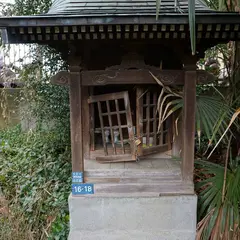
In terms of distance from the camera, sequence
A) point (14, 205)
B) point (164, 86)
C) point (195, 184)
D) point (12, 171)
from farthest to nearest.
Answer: point (12, 171) < point (14, 205) < point (195, 184) < point (164, 86)

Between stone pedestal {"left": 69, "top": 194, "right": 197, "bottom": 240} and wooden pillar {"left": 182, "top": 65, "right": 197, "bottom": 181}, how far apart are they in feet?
0.94

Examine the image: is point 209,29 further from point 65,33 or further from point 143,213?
point 143,213

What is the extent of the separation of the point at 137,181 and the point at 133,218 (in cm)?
37

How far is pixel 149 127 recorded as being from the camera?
2.71 meters

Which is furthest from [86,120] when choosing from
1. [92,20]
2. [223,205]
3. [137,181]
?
[223,205]

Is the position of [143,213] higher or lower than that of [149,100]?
lower

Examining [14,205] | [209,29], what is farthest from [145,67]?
[14,205]

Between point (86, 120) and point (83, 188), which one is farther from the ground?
point (86, 120)

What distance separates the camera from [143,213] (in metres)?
2.40

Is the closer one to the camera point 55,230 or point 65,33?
point 65,33

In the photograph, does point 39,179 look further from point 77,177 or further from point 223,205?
point 223,205

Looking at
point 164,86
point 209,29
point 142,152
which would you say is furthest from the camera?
point 142,152

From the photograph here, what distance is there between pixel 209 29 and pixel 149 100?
3.26 ft

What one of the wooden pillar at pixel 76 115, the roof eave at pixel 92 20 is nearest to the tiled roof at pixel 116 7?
the roof eave at pixel 92 20
